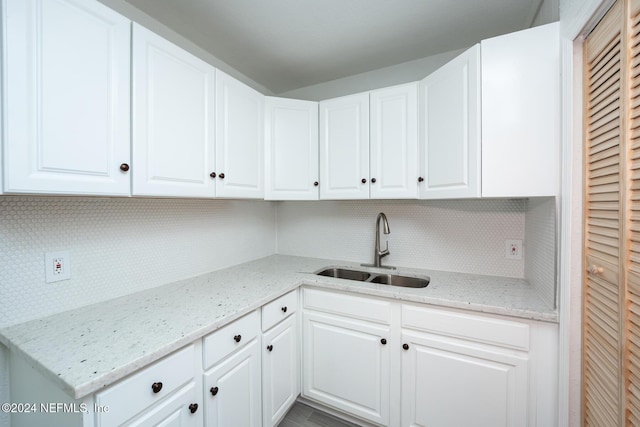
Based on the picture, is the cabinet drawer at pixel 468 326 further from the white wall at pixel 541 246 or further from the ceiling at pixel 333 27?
the ceiling at pixel 333 27

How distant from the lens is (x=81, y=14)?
881 mm

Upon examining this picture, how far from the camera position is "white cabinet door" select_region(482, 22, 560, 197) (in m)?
1.10

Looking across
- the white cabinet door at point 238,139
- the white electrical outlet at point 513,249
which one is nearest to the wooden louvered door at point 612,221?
the white electrical outlet at point 513,249

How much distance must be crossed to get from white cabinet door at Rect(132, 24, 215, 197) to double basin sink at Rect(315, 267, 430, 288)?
1.10 metres

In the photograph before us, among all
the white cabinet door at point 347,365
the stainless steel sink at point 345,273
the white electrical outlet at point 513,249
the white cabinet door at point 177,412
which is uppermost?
the white electrical outlet at point 513,249

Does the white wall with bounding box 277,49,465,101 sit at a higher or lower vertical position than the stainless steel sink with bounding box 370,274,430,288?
higher

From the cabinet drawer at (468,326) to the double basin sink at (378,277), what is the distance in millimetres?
382

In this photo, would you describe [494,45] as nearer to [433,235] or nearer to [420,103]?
[420,103]

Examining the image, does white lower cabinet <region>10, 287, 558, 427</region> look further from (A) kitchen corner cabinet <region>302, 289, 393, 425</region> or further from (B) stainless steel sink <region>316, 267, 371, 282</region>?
(B) stainless steel sink <region>316, 267, 371, 282</region>

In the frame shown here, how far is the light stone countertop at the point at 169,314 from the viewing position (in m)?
0.75

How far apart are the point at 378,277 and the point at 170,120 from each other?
5.16 feet

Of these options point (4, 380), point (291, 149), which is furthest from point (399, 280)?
point (4, 380)

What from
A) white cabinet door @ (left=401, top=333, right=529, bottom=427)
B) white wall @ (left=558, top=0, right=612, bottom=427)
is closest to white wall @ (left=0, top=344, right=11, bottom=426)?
white cabinet door @ (left=401, top=333, right=529, bottom=427)

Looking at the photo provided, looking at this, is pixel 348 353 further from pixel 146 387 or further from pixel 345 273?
pixel 146 387
